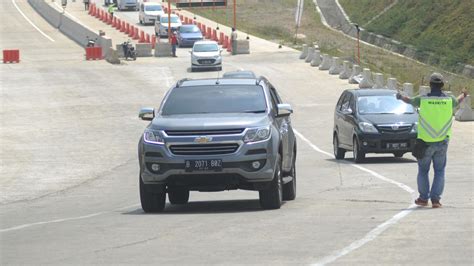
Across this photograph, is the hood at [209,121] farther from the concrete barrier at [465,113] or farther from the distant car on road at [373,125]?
the concrete barrier at [465,113]

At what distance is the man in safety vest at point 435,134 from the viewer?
607 inches

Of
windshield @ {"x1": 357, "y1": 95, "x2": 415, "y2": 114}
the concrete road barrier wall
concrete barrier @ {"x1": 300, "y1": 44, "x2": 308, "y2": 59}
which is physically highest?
windshield @ {"x1": 357, "y1": 95, "x2": 415, "y2": 114}

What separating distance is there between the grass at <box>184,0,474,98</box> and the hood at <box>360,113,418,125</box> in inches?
580

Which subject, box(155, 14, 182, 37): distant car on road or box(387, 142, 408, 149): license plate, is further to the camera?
box(155, 14, 182, 37): distant car on road

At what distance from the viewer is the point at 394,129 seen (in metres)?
27.5

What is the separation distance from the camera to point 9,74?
6053cm

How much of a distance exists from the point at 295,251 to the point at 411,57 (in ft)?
188

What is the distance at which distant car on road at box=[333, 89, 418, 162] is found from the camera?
90.0 ft

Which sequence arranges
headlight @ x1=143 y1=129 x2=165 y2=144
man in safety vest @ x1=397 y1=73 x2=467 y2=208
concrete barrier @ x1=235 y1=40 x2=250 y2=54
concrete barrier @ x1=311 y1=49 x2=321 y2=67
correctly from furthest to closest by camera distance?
concrete barrier @ x1=235 y1=40 x2=250 y2=54, concrete barrier @ x1=311 y1=49 x2=321 y2=67, headlight @ x1=143 y1=129 x2=165 y2=144, man in safety vest @ x1=397 y1=73 x2=467 y2=208

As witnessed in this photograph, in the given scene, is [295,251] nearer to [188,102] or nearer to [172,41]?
[188,102]

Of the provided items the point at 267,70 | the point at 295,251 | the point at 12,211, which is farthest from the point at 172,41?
the point at 295,251

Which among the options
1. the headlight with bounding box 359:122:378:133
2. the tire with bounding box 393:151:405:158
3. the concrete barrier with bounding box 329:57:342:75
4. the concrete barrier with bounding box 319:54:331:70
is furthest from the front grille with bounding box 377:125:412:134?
the concrete barrier with bounding box 319:54:331:70

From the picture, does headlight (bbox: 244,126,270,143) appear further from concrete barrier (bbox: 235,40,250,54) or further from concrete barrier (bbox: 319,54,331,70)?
concrete barrier (bbox: 235,40,250,54)

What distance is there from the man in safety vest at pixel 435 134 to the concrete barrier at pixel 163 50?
5551 cm
